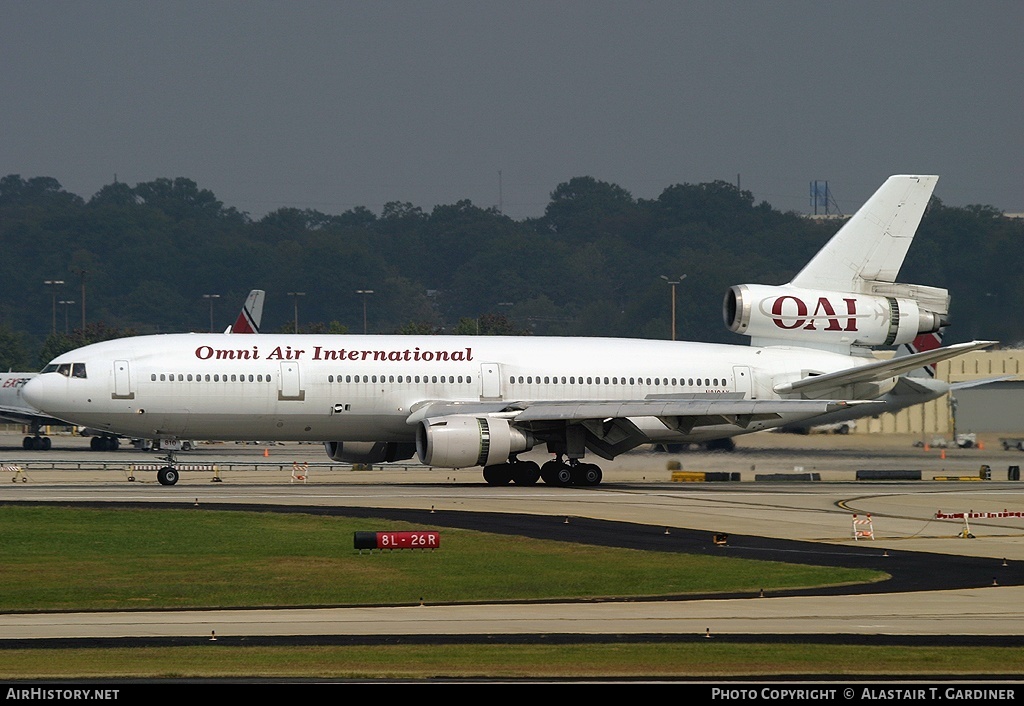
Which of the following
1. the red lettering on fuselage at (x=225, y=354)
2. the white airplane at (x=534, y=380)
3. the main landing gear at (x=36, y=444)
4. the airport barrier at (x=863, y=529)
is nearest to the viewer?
the airport barrier at (x=863, y=529)

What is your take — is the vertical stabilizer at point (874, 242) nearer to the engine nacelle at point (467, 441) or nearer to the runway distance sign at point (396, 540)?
the engine nacelle at point (467, 441)

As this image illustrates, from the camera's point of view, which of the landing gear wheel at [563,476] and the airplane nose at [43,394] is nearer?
the airplane nose at [43,394]

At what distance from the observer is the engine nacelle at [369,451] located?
49.1m

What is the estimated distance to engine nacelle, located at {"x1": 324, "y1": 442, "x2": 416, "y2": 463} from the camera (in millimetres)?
49094

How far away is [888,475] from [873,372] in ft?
16.8

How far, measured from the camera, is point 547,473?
4706 centimetres

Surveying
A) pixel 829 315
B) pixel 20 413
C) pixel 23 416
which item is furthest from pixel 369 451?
pixel 20 413

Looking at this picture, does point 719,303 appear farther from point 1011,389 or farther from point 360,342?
point 360,342

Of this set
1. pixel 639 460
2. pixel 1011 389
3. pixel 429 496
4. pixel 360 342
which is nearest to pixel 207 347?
pixel 360 342

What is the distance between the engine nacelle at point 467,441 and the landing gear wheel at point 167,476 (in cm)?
766

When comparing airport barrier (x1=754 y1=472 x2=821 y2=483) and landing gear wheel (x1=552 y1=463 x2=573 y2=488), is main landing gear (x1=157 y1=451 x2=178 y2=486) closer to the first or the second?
landing gear wheel (x1=552 y1=463 x2=573 y2=488)

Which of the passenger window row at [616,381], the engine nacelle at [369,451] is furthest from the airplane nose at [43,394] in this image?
the passenger window row at [616,381]

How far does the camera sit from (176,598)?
2258cm

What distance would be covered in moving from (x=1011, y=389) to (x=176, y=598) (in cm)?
4398
